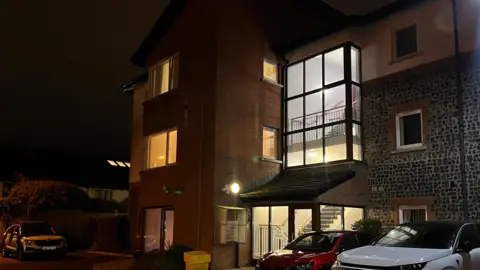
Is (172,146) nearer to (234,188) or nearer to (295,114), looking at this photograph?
(234,188)

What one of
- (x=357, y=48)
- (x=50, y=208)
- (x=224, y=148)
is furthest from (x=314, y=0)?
(x=50, y=208)

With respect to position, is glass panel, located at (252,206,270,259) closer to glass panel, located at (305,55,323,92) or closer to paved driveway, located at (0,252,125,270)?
glass panel, located at (305,55,323,92)

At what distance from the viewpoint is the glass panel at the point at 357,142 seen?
16.5 meters

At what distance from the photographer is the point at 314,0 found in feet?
69.0

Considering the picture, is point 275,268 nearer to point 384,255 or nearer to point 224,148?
point 384,255

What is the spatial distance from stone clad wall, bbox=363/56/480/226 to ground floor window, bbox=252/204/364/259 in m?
1.03

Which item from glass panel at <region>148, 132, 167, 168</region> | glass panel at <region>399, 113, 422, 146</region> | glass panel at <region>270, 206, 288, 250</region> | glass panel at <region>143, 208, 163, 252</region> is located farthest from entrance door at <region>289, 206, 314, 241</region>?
glass panel at <region>148, 132, 167, 168</region>

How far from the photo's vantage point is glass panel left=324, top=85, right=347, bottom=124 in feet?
55.6

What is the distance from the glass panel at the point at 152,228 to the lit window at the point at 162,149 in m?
1.92

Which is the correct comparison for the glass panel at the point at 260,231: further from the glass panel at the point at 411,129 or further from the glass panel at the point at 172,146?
the glass panel at the point at 411,129

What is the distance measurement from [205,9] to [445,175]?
10.5 m

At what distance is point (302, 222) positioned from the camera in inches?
623

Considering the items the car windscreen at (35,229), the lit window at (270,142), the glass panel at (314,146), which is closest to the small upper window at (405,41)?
the glass panel at (314,146)

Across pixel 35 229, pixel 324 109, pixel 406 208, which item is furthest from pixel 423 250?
pixel 35 229
